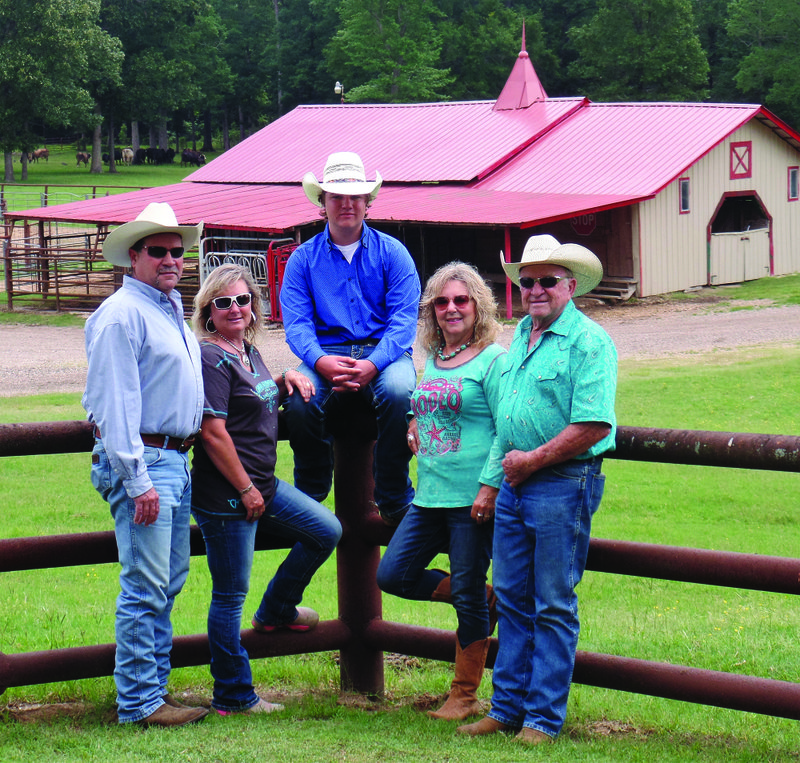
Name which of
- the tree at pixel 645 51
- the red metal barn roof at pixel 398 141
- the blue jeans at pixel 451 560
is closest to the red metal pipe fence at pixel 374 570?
the blue jeans at pixel 451 560

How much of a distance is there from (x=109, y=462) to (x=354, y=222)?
1511mm

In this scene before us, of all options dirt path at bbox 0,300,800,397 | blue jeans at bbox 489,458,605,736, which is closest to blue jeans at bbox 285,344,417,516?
blue jeans at bbox 489,458,605,736

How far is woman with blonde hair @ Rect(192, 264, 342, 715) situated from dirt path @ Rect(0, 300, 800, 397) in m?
14.3

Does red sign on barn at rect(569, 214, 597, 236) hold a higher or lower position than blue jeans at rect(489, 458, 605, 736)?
higher

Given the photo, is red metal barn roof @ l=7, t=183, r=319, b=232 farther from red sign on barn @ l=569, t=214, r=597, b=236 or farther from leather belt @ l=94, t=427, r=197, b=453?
leather belt @ l=94, t=427, r=197, b=453

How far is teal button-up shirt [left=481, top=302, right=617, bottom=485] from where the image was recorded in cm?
367

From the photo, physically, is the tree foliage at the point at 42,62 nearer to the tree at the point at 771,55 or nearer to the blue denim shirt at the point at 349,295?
the tree at the point at 771,55

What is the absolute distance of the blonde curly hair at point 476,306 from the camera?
13.5 feet

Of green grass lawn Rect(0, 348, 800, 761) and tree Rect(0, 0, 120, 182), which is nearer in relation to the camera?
green grass lawn Rect(0, 348, 800, 761)

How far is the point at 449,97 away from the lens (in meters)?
69.4

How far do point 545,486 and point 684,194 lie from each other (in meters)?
25.0

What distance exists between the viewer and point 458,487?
3.97 metres

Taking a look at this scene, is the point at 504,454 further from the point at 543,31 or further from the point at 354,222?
the point at 543,31

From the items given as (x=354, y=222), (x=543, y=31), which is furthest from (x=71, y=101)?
(x=354, y=222)
